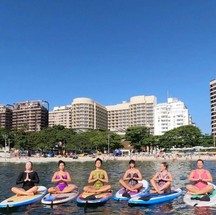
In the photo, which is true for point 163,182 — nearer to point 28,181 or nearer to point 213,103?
point 28,181

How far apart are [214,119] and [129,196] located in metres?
160

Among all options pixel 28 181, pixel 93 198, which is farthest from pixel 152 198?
pixel 28 181

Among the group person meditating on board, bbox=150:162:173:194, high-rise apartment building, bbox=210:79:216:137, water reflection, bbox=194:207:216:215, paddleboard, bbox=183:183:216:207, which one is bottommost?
water reflection, bbox=194:207:216:215

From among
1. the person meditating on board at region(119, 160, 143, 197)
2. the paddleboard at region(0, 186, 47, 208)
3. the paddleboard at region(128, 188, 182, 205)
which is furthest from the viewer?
the person meditating on board at region(119, 160, 143, 197)

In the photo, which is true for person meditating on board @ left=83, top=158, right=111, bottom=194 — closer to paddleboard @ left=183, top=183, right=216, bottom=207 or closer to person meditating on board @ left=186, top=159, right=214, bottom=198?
paddleboard @ left=183, top=183, right=216, bottom=207

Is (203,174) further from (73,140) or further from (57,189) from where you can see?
(73,140)

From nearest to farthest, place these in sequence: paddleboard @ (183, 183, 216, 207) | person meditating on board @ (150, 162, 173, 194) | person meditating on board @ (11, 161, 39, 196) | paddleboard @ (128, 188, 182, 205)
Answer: paddleboard @ (183, 183, 216, 207), paddleboard @ (128, 188, 182, 205), person meditating on board @ (11, 161, 39, 196), person meditating on board @ (150, 162, 173, 194)

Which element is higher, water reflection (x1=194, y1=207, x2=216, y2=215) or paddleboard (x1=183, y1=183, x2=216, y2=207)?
paddleboard (x1=183, y1=183, x2=216, y2=207)

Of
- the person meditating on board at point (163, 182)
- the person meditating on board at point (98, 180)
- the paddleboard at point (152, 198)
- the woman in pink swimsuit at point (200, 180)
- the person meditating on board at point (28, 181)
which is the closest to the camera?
the paddleboard at point (152, 198)

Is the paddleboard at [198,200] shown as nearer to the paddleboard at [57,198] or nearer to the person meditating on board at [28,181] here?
the paddleboard at [57,198]

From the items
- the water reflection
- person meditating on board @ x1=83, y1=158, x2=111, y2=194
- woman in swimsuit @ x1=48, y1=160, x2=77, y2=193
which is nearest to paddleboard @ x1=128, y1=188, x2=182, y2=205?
the water reflection

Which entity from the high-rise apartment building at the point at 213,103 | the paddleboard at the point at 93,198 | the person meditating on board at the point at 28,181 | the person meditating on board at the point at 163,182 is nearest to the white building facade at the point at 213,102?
the high-rise apartment building at the point at 213,103

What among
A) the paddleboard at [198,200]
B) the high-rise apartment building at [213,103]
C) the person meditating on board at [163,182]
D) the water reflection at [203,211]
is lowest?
the water reflection at [203,211]

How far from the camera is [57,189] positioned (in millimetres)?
18031
